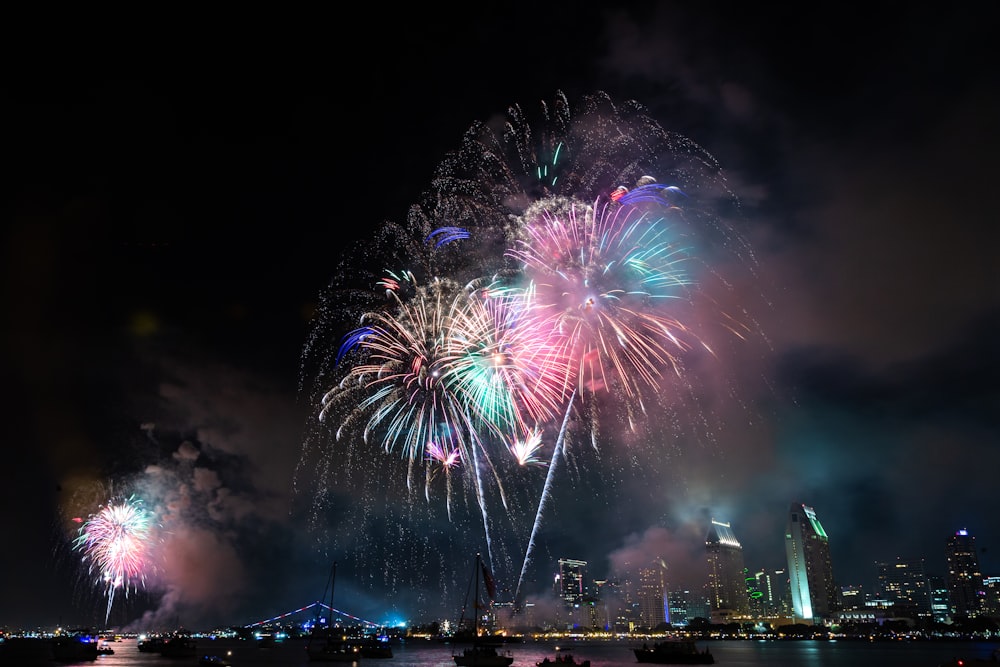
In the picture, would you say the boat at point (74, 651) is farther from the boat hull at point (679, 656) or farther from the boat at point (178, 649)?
the boat hull at point (679, 656)

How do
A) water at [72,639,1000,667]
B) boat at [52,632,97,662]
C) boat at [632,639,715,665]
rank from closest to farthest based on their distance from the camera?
1. boat at [632,639,715,665]
2. boat at [52,632,97,662]
3. water at [72,639,1000,667]

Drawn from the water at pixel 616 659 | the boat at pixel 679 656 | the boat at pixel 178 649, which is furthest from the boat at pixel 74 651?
the boat at pixel 679 656

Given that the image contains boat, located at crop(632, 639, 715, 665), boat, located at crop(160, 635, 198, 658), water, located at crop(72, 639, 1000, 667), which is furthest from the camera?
boat, located at crop(160, 635, 198, 658)

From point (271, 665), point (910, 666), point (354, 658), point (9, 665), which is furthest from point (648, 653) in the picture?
point (9, 665)

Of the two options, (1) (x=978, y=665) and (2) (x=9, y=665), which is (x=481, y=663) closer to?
(1) (x=978, y=665)

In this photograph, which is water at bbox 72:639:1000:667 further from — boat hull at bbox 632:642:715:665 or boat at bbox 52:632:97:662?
boat hull at bbox 632:642:715:665

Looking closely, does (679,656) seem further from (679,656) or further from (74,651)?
(74,651)

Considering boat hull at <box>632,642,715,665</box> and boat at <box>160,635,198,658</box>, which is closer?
boat hull at <box>632,642,715,665</box>

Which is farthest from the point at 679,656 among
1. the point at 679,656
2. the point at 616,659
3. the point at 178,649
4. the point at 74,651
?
the point at 178,649

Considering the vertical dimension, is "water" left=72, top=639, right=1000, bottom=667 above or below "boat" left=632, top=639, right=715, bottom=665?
below

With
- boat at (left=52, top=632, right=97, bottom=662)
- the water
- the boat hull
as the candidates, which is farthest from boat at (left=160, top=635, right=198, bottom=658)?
the boat hull

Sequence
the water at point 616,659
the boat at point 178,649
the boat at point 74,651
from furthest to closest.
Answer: the boat at point 178,649
the water at point 616,659
the boat at point 74,651
